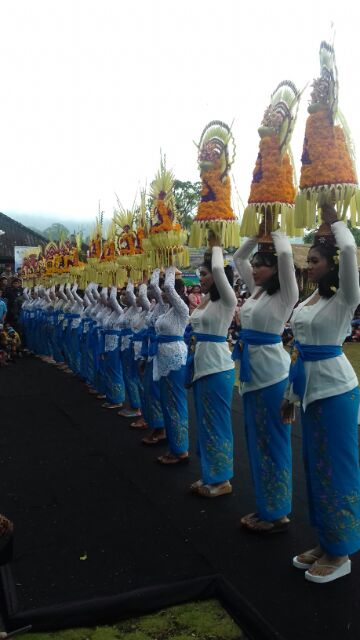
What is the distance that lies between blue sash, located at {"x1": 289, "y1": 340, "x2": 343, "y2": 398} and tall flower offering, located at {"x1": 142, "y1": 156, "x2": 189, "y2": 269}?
6.13ft

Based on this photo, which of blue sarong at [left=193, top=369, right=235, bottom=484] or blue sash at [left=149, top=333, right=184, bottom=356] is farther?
blue sash at [left=149, top=333, right=184, bottom=356]

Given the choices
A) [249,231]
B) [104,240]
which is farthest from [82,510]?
[104,240]

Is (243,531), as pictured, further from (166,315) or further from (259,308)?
(166,315)

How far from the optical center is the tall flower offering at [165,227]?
4.27 meters

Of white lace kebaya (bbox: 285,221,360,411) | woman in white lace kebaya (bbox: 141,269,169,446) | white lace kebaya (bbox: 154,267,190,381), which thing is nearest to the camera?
white lace kebaya (bbox: 285,221,360,411)

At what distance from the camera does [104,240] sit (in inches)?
265

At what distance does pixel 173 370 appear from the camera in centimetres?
407

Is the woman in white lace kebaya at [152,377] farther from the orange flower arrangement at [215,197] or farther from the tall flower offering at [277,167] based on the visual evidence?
the tall flower offering at [277,167]

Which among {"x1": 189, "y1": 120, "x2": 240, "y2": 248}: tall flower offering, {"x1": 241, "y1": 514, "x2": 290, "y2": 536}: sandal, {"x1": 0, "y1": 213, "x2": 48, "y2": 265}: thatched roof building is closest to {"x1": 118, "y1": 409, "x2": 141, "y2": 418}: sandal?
{"x1": 189, "y1": 120, "x2": 240, "y2": 248}: tall flower offering

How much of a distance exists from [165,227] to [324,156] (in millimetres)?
1988

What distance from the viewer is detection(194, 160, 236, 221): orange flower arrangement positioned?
11.5 feet

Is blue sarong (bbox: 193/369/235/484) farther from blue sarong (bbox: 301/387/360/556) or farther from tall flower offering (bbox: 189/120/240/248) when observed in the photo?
blue sarong (bbox: 301/387/360/556)

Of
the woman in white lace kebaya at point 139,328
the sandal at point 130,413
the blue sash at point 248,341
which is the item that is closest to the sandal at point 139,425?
the woman in white lace kebaya at point 139,328

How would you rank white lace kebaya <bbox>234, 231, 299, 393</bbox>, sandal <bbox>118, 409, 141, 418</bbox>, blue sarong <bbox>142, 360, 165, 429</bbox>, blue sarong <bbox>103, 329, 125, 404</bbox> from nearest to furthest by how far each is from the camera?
1. white lace kebaya <bbox>234, 231, 299, 393</bbox>
2. blue sarong <bbox>142, 360, 165, 429</bbox>
3. sandal <bbox>118, 409, 141, 418</bbox>
4. blue sarong <bbox>103, 329, 125, 404</bbox>
